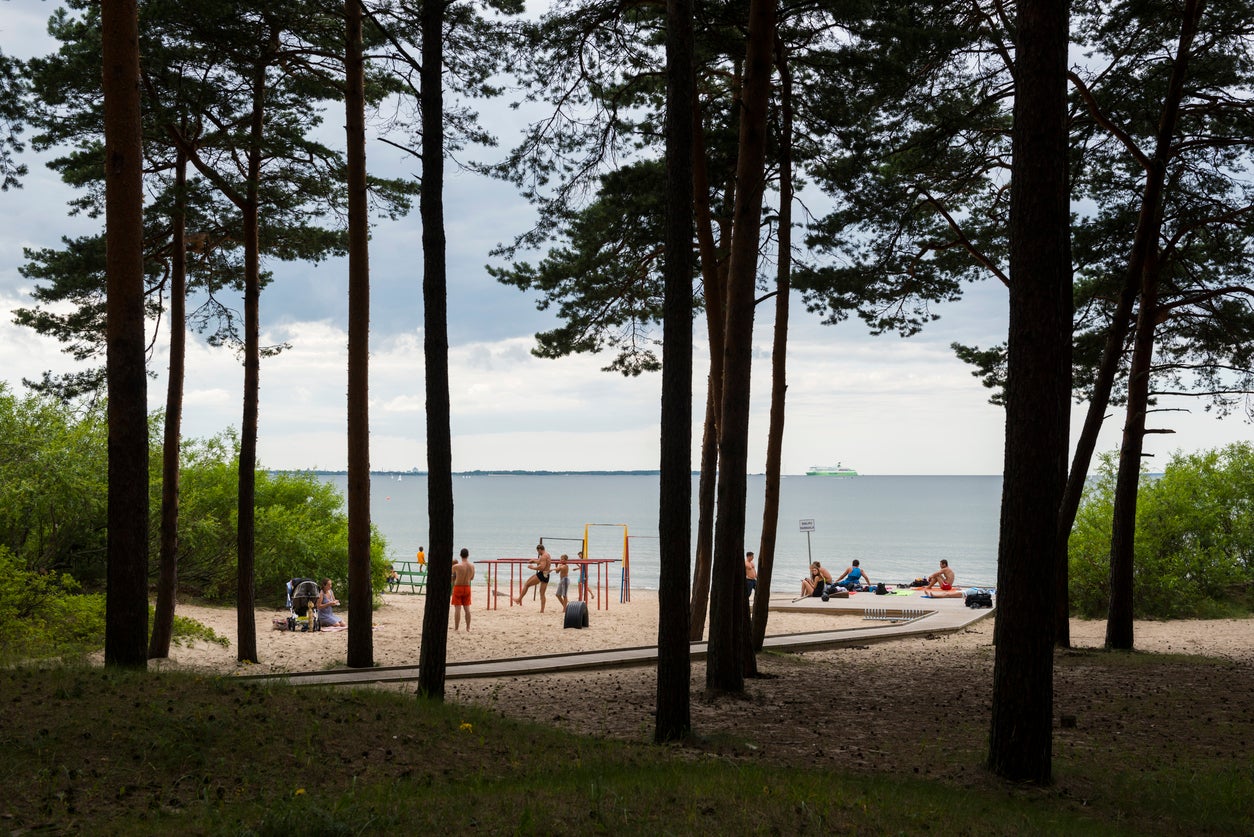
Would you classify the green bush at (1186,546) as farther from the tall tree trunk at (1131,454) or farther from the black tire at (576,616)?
the black tire at (576,616)

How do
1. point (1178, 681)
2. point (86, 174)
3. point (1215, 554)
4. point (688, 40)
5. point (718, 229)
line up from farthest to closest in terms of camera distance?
point (1215, 554) < point (718, 229) < point (86, 174) < point (1178, 681) < point (688, 40)

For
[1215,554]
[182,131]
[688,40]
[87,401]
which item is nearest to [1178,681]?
[688,40]

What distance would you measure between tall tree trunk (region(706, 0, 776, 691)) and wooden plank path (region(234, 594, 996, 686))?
2628 mm

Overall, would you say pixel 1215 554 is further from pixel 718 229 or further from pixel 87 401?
pixel 87 401

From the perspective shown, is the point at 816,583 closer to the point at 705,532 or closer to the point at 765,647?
the point at 765,647

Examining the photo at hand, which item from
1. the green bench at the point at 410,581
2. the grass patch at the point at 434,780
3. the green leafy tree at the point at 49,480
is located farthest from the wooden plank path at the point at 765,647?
the green bench at the point at 410,581

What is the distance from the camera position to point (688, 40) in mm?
7801

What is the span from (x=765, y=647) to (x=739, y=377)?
21.0ft

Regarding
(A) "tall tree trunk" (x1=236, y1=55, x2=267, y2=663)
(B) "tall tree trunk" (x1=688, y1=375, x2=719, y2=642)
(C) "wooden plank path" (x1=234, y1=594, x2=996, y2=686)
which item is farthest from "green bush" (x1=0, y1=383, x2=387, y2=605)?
(B) "tall tree trunk" (x1=688, y1=375, x2=719, y2=642)

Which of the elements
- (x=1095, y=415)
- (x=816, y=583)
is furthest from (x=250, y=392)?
(x=816, y=583)

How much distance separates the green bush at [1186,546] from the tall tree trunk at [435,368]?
1830cm

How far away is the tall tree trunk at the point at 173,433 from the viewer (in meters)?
12.9

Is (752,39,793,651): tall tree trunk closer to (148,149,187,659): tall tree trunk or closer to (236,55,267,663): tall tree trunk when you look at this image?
(236,55,267,663): tall tree trunk

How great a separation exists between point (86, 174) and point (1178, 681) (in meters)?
16.1
